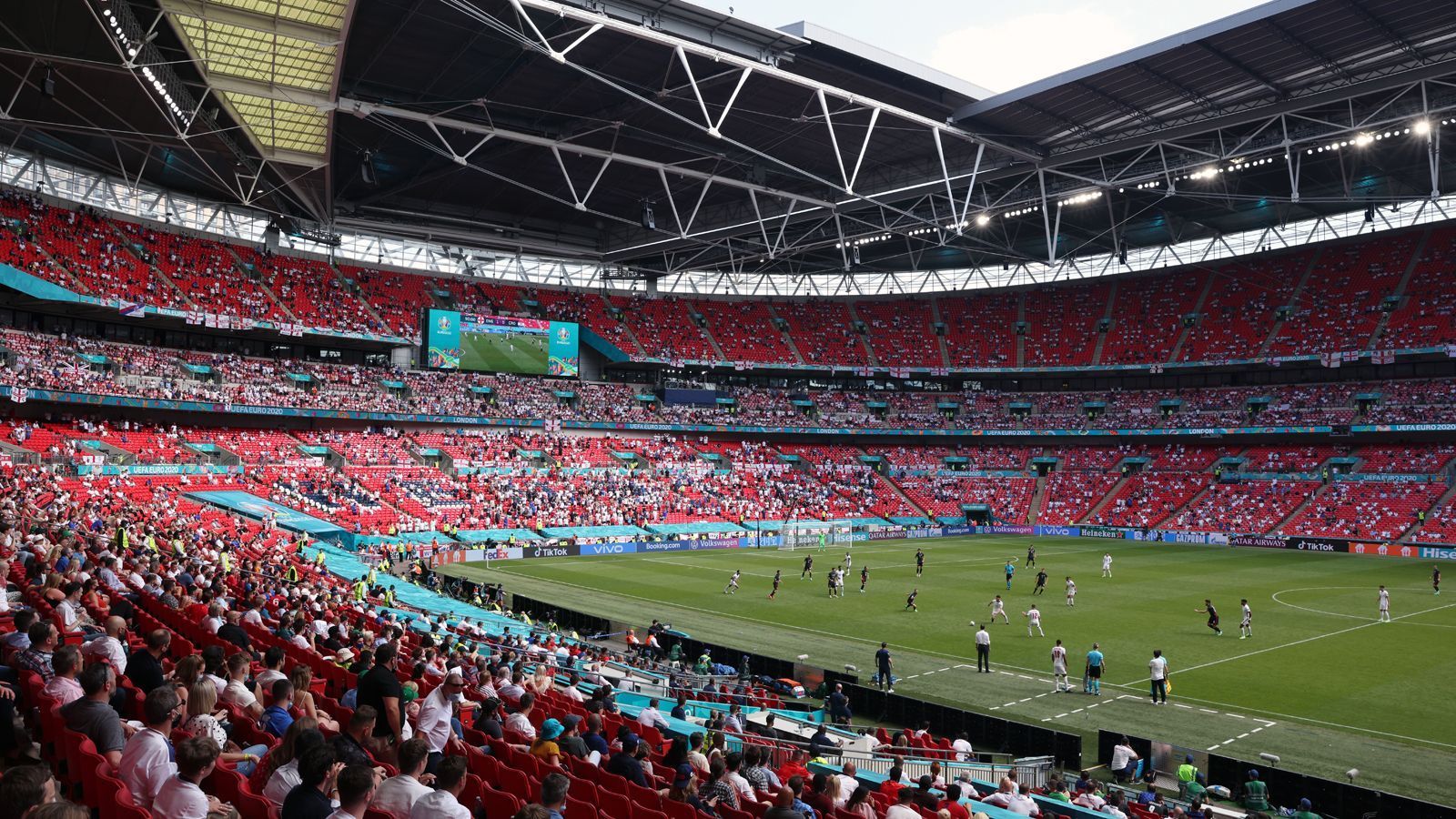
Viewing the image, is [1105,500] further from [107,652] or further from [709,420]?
[107,652]

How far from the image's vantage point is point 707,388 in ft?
271

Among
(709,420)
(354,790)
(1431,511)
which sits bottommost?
(354,790)

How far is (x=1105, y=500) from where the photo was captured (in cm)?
7188

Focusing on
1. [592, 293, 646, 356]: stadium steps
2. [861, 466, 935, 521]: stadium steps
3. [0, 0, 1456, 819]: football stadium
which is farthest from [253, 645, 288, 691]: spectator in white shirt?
[592, 293, 646, 356]: stadium steps

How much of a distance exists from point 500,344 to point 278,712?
66.5 meters

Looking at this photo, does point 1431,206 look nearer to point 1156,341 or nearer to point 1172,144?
point 1156,341

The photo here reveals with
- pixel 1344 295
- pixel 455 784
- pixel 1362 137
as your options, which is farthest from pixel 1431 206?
pixel 455 784

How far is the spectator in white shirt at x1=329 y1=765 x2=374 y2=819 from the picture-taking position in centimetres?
477

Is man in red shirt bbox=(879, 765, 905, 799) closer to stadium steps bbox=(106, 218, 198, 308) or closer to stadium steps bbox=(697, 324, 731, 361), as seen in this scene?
stadium steps bbox=(106, 218, 198, 308)

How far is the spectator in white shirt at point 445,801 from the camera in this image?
5.47 meters

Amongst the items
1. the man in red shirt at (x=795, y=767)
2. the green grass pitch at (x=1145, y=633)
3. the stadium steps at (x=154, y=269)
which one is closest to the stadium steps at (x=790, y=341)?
the green grass pitch at (x=1145, y=633)

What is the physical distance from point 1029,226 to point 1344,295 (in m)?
23.1

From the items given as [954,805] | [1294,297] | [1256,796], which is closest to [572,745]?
[954,805]

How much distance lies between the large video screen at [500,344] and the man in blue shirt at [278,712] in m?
64.4
